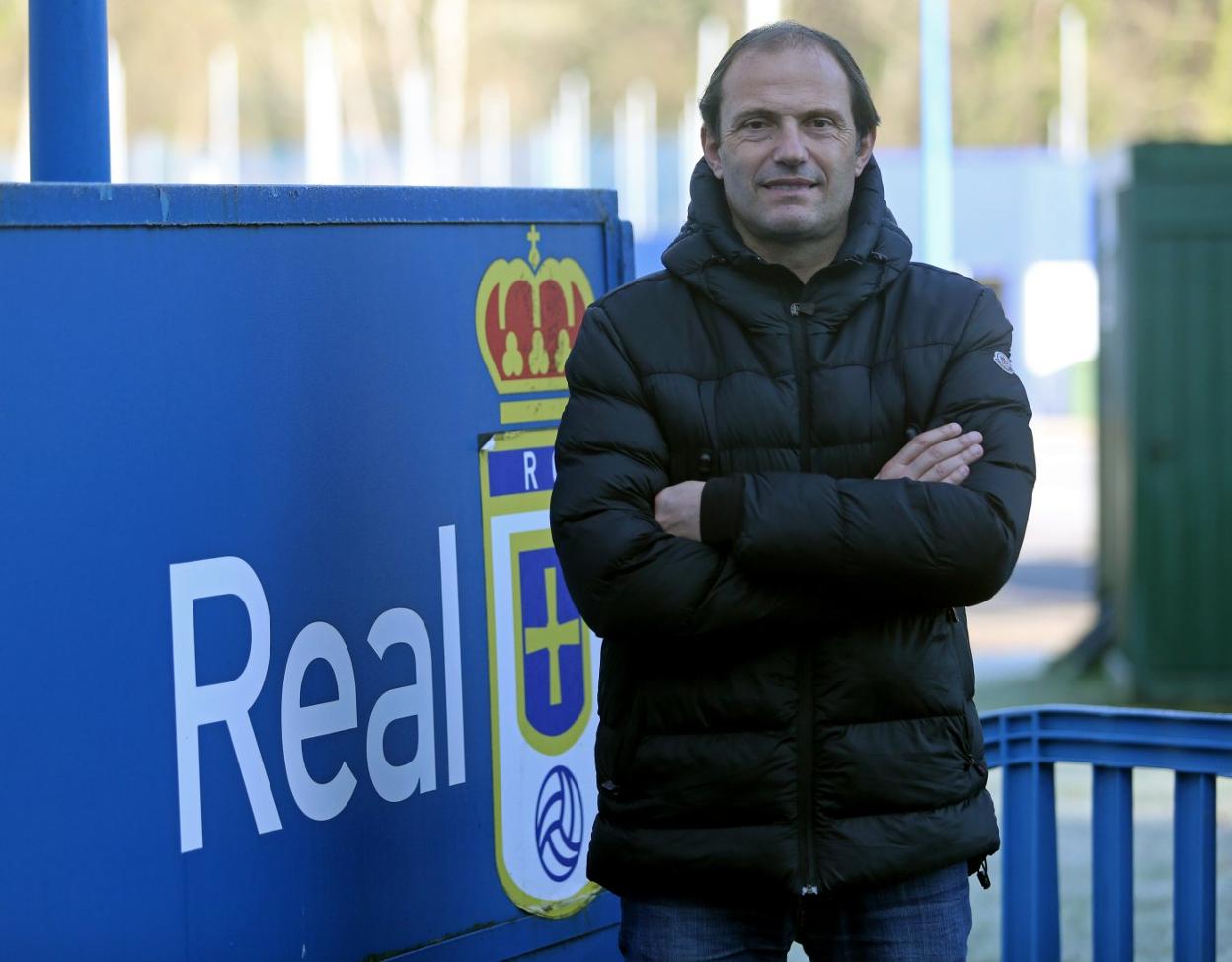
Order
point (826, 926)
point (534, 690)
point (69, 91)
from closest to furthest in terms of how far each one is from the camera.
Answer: point (826, 926), point (69, 91), point (534, 690)

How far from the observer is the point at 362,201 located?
3.05 meters

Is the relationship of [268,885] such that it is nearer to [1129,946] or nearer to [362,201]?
[362,201]

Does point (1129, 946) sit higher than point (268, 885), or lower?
lower

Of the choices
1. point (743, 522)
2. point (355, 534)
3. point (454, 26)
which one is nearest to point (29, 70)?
point (355, 534)

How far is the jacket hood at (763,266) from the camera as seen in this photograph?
2562 mm

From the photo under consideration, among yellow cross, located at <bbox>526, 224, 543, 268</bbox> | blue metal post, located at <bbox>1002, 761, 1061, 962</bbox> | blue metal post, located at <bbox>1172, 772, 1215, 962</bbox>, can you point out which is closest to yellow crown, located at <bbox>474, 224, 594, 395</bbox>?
yellow cross, located at <bbox>526, 224, 543, 268</bbox>

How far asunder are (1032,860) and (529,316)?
4.77 ft

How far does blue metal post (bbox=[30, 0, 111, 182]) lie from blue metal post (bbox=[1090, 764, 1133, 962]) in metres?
2.09

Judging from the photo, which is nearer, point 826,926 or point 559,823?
point 826,926

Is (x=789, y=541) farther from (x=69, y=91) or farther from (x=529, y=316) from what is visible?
(x=69, y=91)

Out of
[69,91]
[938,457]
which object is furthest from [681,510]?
[69,91]

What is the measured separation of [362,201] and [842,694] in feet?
3.64

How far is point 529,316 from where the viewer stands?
3.37m

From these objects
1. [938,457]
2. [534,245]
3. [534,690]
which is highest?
[534,245]
